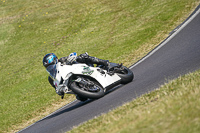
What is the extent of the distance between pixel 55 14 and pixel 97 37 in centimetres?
1042

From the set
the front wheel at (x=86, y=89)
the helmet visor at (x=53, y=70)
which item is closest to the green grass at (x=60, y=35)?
the helmet visor at (x=53, y=70)

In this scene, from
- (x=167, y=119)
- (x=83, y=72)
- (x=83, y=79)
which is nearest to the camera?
(x=167, y=119)

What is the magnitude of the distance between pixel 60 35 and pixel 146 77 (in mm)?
17760

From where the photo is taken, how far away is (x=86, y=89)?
829 cm

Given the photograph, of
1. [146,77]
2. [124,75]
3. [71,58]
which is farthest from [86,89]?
[146,77]

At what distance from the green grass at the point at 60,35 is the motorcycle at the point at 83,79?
11.9 feet

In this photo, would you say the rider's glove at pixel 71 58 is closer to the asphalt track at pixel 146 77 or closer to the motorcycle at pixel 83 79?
the motorcycle at pixel 83 79

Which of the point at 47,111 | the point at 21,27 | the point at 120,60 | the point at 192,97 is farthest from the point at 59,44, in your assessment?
the point at 192,97

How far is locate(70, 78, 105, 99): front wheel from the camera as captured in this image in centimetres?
803

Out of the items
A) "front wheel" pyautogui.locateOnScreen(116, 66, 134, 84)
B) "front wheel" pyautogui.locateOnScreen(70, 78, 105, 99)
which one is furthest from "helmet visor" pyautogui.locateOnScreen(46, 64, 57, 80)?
"front wheel" pyautogui.locateOnScreen(116, 66, 134, 84)

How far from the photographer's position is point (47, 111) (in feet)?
38.3

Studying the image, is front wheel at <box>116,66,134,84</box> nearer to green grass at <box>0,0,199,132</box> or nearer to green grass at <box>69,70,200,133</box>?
green grass at <box>69,70,200,133</box>

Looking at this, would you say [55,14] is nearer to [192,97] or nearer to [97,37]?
[97,37]

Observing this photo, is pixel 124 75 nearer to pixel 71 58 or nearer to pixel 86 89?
pixel 86 89
